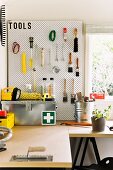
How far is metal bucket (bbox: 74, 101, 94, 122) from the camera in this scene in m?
3.19

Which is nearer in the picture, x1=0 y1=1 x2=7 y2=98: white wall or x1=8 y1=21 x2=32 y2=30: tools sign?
x1=0 y1=1 x2=7 y2=98: white wall

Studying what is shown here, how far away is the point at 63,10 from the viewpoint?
346 cm

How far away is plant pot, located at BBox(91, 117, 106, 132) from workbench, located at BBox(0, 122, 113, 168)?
0.05m

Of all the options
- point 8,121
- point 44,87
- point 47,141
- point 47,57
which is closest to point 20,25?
point 47,57

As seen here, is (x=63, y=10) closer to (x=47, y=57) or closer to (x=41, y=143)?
(x=47, y=57)

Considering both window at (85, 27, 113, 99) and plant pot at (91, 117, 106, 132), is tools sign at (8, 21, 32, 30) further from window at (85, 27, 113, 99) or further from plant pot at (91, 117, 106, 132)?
plant pot at (91, 117, 106, 132)

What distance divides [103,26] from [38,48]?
2.49 ft

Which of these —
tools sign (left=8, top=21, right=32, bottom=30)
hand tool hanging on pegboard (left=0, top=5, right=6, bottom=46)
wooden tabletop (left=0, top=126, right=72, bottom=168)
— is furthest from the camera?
tools sign (left=8, top=21, right=32, bottom=30)

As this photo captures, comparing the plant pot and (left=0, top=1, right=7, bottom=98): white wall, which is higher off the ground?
(left=0, top=1, right=7, bottom=98): white wall

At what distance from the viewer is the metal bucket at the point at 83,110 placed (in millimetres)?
3188

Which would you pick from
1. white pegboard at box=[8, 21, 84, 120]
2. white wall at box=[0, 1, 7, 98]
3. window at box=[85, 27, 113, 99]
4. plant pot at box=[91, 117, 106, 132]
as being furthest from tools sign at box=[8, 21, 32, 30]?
plant pot at box=[91, 117, 106, 132]

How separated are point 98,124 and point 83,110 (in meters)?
0.39

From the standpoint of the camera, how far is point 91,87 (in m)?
3.58

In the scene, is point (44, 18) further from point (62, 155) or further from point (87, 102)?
point (62, 155)
